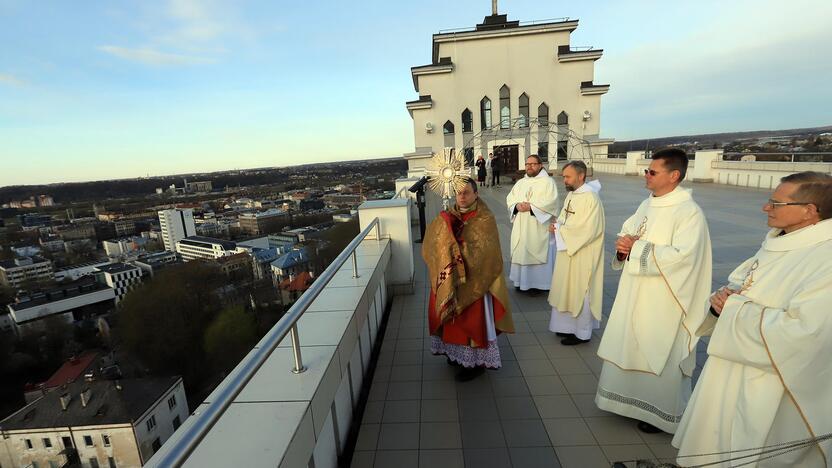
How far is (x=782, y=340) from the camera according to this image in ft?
5.28

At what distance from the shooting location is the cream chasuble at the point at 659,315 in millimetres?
2617

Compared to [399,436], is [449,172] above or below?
above

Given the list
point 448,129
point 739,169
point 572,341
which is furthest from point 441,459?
point 448,129

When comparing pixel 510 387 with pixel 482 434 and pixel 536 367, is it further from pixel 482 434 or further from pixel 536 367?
pixel 482 434

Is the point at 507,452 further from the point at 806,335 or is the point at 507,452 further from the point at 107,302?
the point at 107,302

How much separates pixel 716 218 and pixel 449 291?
421 inches

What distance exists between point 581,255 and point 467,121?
27030 mm

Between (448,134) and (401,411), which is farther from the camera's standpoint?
(448,134)

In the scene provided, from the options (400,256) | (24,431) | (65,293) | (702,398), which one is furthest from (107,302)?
(702,398)

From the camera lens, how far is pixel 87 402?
2100cm

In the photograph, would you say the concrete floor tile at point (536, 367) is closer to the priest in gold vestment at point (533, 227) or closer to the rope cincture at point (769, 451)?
the rope cincture at point (769, 451)

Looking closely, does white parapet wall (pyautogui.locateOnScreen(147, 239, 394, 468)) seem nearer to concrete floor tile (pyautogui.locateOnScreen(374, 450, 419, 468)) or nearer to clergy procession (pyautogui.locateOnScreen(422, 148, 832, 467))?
concrete floor tile (pyautogui.locateOnScreen(374, 450, 419, 468))

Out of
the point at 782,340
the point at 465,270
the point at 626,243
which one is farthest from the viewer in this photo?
the point at 465,270

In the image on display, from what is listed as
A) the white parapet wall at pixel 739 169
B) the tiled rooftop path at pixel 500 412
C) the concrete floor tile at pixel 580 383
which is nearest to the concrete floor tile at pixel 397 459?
the tiled rooftop path at pixel 500 412
